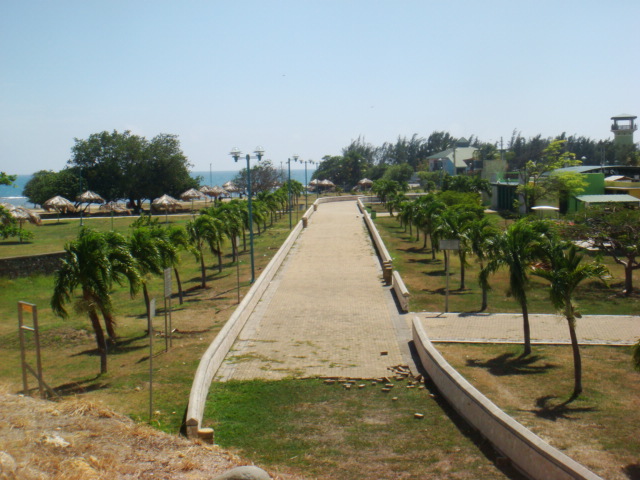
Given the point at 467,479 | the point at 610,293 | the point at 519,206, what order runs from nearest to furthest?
the point at 467,479, the point at 610,293, the point at 519,206

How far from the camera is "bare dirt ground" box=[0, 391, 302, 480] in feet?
24.8

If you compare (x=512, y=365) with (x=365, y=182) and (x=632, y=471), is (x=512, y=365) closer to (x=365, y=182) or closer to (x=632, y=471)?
(x=632, y=471)

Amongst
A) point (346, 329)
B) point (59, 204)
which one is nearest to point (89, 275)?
point (346, 329)

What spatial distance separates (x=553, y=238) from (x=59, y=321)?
672 inches

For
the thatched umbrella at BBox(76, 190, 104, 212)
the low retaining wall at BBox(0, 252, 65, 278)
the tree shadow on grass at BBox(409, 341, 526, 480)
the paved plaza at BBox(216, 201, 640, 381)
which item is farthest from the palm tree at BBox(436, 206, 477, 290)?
the thatched umbrella at BBox(76, 190, 104, 212)

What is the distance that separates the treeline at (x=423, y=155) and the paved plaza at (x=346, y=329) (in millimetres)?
69465

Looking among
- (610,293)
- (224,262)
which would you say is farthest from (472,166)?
(610,293)

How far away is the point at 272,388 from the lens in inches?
508

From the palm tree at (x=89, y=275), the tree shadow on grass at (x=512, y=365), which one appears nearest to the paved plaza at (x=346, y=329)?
the tree shadow on grass at (x=512, y=365)

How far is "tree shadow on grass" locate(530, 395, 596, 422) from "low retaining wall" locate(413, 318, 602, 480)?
1676 mm

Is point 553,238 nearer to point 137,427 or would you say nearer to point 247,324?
point 247,324

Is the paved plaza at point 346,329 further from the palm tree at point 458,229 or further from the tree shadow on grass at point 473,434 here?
the palm tree at point 458,229

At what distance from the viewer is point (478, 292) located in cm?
2447

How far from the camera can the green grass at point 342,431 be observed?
904 centimetres
